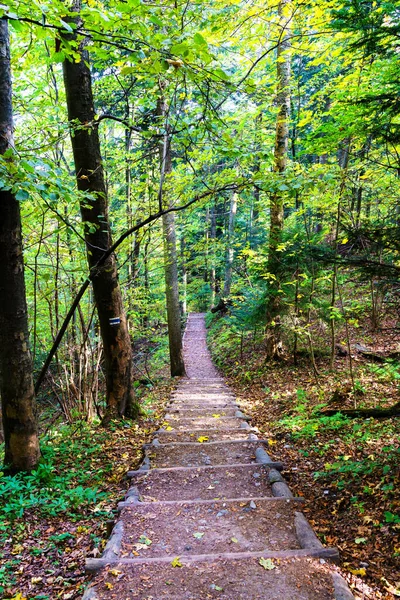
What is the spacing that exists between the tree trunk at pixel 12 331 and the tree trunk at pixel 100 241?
1253 mm

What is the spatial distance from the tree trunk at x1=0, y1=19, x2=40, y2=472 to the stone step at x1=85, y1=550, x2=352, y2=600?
182 centimetres

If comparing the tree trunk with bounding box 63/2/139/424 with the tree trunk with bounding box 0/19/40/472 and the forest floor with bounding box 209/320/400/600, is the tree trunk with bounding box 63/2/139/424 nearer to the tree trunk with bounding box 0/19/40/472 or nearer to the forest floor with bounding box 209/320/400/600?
the tree trunk with bounding box 0/19/40/472

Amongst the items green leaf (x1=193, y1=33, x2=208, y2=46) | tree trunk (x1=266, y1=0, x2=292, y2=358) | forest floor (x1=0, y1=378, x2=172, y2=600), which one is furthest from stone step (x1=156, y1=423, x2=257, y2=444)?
green leaf (x1=193, y1=33, x2=208, y2=46)

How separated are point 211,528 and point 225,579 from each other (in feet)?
2.27

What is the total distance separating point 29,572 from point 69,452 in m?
2.00

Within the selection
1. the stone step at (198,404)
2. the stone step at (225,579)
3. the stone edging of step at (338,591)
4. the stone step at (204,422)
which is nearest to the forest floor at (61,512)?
the stone edging of step at (338,591)

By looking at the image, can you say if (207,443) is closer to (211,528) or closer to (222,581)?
(211,528)

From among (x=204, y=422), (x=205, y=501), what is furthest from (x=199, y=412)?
(x=205, y=501)

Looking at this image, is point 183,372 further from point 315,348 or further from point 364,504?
point 364,504

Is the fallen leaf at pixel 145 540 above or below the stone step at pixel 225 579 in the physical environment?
below

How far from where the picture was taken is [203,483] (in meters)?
3.78

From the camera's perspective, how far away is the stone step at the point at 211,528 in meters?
2.67

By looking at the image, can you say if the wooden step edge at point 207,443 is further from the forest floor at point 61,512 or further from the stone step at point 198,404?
the stone step at point 198,404

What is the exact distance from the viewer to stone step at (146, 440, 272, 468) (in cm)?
429
